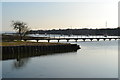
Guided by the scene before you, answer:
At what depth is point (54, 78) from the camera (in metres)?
30.0

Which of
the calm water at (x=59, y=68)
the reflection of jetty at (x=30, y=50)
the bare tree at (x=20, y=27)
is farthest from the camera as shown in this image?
the bare tree at (x=20, y=27)

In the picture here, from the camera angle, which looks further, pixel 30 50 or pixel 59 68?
pixel 30 50

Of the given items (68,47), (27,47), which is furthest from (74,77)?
(68,47)

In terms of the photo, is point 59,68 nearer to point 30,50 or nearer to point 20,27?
point 30,50

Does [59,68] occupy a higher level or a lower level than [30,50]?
lower

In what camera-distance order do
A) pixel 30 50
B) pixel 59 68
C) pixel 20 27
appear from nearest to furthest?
Answer: pixel 59 68 < pixel 30 50 < pixel 20 27

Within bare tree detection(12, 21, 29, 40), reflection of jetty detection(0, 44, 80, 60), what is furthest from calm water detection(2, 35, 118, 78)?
bare tree detection(12, 21, 29, 40)

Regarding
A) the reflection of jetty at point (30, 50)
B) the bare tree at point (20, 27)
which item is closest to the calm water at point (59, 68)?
the reflection of jetty at point (30, 50)

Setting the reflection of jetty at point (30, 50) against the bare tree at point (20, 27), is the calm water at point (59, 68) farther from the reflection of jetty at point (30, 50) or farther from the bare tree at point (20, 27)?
the bare tree at point (20, 27)

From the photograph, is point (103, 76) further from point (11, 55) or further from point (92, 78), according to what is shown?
point (11, 55)

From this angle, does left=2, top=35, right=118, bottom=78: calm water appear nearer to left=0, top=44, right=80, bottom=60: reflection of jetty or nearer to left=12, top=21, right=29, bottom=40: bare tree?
left=0, top=44, right=80, bottom=60: reflection of jetty

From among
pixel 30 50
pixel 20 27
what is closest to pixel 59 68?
pixel 30 50

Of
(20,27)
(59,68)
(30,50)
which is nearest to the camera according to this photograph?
(59,68)

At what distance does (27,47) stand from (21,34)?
45.9m
